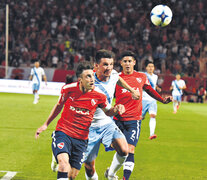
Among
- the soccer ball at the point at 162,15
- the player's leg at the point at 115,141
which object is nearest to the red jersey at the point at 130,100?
the player's leg at the point at 115,141

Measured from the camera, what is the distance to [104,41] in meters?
29.2

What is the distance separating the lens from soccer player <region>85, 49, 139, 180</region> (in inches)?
227

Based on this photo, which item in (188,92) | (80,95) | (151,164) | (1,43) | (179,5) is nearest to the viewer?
(80,95)

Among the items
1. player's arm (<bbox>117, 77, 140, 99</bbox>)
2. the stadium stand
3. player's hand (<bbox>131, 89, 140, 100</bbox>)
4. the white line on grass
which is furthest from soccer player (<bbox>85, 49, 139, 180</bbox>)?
the stadium stand

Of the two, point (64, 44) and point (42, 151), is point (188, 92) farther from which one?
point (42, 151)

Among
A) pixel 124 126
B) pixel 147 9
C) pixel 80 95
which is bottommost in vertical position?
pixel 124 126

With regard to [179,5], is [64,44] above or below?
below

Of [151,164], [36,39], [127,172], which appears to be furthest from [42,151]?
[36,39]

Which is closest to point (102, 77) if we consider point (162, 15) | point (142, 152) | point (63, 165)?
point (63, 165)

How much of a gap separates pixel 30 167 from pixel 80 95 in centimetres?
270

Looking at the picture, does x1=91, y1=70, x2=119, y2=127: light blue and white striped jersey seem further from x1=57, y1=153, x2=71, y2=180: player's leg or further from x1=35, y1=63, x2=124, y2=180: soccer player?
x1=57, y1=153, x2=71, y2=180: player's leg

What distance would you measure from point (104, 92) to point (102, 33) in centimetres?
2484

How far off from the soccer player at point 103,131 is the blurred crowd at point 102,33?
2121 centimetres

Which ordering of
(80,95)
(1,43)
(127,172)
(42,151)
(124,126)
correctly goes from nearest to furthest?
(80,95) < (127,172) < (124,126) < (42,151) < (1,43)
